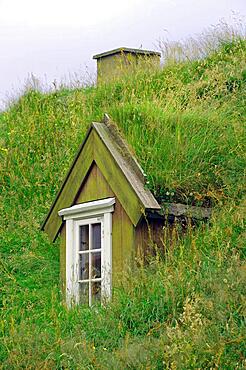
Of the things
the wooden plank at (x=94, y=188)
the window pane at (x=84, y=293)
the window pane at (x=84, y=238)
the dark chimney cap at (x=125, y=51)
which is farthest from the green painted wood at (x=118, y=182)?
the dark chimney cap at (x=125, y=51)

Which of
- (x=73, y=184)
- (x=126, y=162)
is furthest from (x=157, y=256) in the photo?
(x=73, y=184)

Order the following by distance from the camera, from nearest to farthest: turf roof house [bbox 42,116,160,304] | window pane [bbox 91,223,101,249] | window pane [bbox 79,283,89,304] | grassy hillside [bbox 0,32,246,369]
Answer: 1. grassy hillside [bbox 0,32,246,369]
2. turf roof house [bbox 42,116,160,304]
3. window pane [bbox 79,283,89,304]
4. window pane [bbox 91,223,101,249]

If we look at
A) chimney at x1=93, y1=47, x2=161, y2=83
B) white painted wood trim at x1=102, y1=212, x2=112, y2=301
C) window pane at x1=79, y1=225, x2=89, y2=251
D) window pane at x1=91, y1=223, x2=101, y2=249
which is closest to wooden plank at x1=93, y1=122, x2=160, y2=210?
white painted wood trim at x1=102, y1=212, x2=112, y2=301

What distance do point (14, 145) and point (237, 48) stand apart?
14.5 feet

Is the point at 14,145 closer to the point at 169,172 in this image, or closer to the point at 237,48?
the point at 237,48

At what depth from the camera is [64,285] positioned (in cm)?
916

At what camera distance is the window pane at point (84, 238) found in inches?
356

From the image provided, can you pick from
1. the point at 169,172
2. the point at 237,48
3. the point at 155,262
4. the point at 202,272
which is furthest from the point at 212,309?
the point at 237,48

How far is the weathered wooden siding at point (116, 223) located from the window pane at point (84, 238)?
0.99ft

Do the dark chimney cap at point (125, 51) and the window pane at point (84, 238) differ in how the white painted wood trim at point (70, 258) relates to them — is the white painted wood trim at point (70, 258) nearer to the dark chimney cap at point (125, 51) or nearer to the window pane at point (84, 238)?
the window pane at point (84, 238)

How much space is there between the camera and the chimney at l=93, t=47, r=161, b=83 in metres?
16.0

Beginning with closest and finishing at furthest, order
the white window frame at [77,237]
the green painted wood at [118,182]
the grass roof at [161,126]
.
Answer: the green painted wood at [118,182] < the white window frame at [77,237] < the grass roof at [161,126]

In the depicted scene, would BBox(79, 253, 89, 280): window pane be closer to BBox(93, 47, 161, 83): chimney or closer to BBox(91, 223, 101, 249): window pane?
BBox(91, 223, 101, 249): window pane

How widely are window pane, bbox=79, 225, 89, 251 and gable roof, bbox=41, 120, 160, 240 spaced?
0.36m
